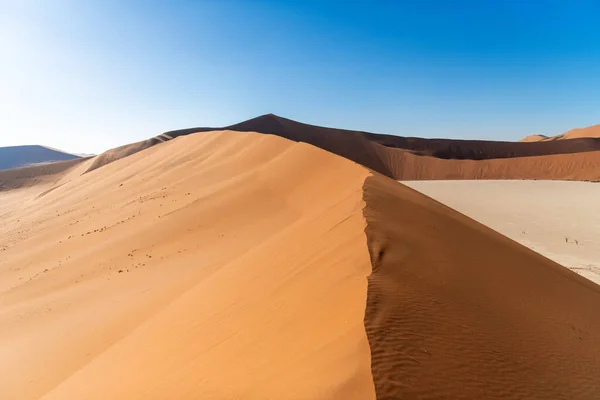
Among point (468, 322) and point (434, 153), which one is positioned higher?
point (434, 153)

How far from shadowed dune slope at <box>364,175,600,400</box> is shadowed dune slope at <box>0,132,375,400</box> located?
10.3 inches

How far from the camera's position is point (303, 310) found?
4.09 m

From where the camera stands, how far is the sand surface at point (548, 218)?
1234 cm

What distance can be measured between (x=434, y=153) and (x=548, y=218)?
142 ft

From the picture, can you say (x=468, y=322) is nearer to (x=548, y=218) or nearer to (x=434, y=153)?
(x=548, y=218)

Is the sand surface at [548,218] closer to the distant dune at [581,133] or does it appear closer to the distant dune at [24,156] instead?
the distant dune at [581,133]

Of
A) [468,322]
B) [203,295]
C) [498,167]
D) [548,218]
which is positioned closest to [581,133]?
[498,167]

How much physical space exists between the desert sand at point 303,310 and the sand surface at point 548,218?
5873 mm

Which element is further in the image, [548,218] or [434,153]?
[434,153]

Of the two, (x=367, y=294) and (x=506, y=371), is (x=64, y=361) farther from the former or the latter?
(x=506, y=371)

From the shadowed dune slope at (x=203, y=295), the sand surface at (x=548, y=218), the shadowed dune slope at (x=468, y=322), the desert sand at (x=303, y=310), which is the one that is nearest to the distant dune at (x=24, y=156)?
the shadowed dune slope at (x=203, y=295)

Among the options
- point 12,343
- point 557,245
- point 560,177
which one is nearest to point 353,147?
point 560,177

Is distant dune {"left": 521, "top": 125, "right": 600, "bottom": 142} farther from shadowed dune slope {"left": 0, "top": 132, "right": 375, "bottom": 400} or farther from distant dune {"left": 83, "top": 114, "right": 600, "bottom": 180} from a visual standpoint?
shadowed dune slope {"left": 0, "top": 132, "right": 375, "bottom": 400}

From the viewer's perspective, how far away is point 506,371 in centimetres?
338
